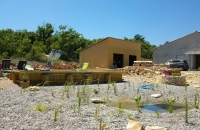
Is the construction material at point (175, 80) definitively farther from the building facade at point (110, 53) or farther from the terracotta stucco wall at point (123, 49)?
the terracotta stucco wall at point (123, 49)

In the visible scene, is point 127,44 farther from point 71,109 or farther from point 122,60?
point 71,109

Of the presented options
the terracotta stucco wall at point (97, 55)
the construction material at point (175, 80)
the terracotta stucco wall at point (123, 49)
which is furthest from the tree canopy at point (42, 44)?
the construction material at point (175, 80)

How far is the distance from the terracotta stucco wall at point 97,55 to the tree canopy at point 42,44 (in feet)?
17.1

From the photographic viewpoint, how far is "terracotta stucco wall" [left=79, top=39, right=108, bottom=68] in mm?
24206

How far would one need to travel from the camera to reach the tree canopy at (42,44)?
1005 inches

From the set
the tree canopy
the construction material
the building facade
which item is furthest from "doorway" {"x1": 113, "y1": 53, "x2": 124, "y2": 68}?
the construction material

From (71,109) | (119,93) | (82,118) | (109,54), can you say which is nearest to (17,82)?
(119,93)

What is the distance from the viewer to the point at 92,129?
12.0ft

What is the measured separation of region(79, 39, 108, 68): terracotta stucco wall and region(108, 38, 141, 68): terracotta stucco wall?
0.50 metres

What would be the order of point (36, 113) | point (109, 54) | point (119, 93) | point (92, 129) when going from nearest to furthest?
point (92, 129) → point (36, 113) → point (119, 93) → point (109, 54)

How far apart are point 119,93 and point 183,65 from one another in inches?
631

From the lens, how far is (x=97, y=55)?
25.1 m

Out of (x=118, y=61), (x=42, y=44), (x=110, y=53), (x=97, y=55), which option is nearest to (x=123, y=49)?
(x=118, y=61)

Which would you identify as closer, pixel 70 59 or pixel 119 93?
pixel 119 93
